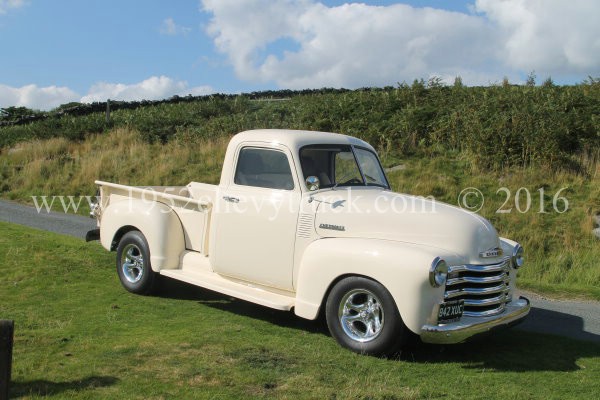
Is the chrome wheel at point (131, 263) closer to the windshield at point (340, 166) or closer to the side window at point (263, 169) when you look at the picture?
the side window at point (263, 169)

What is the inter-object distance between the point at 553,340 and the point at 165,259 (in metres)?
4.58

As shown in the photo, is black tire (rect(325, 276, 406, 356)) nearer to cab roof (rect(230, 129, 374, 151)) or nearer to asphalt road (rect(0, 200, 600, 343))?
cab roof (rect(230, 129, 374, 151))

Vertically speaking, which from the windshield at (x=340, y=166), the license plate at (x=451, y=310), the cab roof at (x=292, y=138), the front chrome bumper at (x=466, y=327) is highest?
the cab roof at (x=292, y=138)

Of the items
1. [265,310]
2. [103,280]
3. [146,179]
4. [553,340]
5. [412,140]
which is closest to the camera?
[553,340]

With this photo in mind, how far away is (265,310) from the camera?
763cm

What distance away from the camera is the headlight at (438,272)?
18.0ft

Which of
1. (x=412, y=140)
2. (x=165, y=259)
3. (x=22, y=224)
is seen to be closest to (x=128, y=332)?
(x=165, y=259)

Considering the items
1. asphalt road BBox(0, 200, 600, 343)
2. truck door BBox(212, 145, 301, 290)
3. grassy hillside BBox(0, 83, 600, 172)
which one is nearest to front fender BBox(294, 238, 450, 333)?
truck door BBox(212, 145, 301, 290)

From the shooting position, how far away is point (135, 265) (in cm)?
823

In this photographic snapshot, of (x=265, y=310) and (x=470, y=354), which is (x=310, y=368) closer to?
(x=470, y=354)

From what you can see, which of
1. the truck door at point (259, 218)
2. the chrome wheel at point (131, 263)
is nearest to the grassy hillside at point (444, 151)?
the truck door at point (259, 218)

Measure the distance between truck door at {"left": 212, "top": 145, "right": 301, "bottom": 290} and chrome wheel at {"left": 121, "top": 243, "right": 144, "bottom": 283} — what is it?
1.40 meters

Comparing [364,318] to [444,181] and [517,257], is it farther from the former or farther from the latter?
[444,181]

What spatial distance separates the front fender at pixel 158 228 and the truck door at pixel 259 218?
2.45 ft
